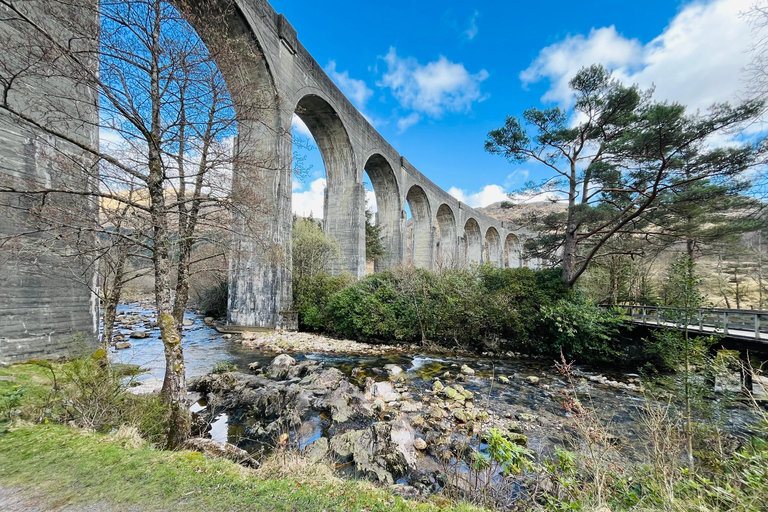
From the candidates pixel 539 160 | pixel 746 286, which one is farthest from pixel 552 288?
pixel 746 286

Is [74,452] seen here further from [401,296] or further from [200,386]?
[401,296]

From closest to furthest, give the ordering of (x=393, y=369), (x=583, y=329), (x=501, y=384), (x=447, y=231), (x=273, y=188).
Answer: (x=501, y=384) → (x=393, y=369) → (x=583, y=329) → (x=273, y=188) → (x=447, y=231)

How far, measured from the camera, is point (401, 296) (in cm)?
991

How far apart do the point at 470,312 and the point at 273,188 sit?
748cm

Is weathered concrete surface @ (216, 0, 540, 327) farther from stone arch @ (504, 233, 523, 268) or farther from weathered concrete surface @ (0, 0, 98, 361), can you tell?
stone arch @ (504, 233, 523, 268)

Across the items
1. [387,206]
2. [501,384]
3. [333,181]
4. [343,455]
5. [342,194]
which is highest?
[333,181]

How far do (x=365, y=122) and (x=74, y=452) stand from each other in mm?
16256

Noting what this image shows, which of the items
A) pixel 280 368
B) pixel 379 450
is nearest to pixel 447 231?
pixel 280 368

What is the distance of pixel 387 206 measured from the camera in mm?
19672

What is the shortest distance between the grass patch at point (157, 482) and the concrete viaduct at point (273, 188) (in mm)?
2082

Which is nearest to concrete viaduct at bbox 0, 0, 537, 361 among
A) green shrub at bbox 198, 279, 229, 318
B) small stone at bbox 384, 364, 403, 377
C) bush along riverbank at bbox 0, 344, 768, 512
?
bush along riverbank at bbox 0, 344, 768, 512

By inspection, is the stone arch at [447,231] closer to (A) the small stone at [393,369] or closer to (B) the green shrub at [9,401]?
(A) the small stone at [393,369]

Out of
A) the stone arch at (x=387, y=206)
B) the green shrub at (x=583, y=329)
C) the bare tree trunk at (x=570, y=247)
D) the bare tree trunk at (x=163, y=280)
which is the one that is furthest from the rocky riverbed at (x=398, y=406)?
the stone arch at (x=387, y=206)

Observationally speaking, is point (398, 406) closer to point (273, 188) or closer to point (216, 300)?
point (273, 188)
